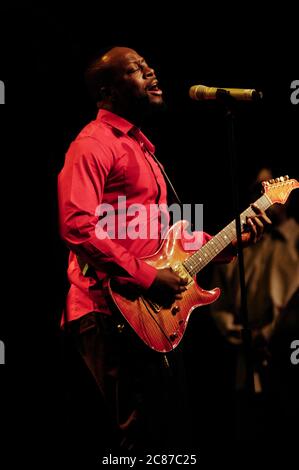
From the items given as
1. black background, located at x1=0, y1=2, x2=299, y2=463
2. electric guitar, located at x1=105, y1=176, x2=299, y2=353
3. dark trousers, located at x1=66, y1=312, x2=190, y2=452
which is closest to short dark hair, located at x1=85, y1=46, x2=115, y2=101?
black background, located at x1=0, y1=2, x2=299, y2=463

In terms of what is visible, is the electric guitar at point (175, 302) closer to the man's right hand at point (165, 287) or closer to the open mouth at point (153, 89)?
the man's right hand at point (165, 287)

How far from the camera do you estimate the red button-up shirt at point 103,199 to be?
2553mm

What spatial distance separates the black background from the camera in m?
3.43

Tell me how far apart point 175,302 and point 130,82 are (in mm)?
965

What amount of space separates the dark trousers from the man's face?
0.94 m

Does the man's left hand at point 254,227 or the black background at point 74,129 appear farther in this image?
the black background at point 74,129


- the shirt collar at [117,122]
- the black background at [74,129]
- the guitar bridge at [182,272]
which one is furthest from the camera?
the black background at [74,129]

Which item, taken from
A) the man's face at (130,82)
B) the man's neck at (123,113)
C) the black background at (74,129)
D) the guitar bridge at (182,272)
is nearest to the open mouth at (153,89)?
the man's face at (130,82)

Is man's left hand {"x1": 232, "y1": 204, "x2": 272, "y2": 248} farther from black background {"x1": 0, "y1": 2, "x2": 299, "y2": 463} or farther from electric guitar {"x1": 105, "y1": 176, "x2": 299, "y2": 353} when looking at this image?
black background {"x1": 0, "y1": 2, "x2": 299, "y2": 463}

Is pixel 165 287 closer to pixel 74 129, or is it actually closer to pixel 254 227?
pixel 254 227

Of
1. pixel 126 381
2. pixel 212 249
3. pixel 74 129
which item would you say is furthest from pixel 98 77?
pixel 126 381

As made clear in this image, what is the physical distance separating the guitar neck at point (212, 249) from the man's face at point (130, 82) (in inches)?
24.7

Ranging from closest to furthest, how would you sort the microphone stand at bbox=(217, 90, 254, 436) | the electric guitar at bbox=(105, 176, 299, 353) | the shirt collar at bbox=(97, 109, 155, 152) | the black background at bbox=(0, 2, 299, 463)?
the microphone stand at bbox=(217, 90, 254, 436), the electric guitar at bbox=(105, 176, 299, 353), the shirt collar at bbox=(97, 109, 155, 152), the black background at bbox=(0, 2, 299, 463)
